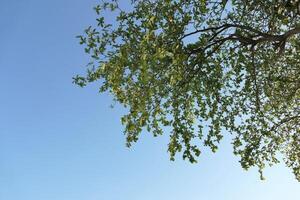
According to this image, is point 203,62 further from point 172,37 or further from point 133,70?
point 133,70

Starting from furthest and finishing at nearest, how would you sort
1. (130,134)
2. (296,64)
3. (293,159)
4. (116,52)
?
1. (293,159)
2. (296,64)
3. (116,52)
4. (130,134)

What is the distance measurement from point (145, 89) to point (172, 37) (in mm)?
2565

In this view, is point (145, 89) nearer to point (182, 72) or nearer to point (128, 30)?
point (182, 72)

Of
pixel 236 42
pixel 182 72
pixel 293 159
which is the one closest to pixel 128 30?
pixel 182 72

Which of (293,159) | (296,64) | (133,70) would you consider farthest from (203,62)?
(293,159)

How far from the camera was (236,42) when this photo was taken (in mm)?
24031

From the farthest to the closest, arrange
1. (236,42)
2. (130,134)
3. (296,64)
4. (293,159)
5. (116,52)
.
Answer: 1. (293,159)
2. (296,64)
3. (236,42)
4. (116,52)
5. (130,134)

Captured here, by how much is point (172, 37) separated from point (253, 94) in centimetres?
792

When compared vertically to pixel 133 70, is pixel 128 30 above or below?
above

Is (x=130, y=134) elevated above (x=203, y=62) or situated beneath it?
situated beneath

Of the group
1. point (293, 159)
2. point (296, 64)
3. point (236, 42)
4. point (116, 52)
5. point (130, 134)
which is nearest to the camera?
point (130, 134)

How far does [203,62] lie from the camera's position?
20.4 metres

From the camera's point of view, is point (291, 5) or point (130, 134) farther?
point (291, 5)

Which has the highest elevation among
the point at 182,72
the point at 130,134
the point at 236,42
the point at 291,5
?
the point at 236,42
